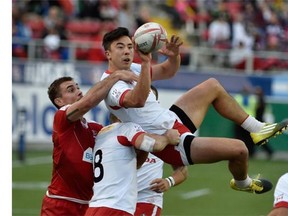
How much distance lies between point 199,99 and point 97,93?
1135 millimetres

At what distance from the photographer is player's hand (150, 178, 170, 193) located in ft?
26.7

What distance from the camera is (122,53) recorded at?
26.4 ft

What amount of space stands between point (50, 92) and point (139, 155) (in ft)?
3.79

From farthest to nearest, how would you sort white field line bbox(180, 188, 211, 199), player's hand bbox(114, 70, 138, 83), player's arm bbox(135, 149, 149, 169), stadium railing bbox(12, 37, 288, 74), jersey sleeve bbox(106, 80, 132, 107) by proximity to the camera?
stadium railing bbox(12, 37, 288, 74)
white field line bbox(180, 188, 211, 199)
player's arm bbox(135, 149, 149, 169)
player's hand bbox(114, 70, 138, 83)
jersey sleeve bbox(106, 80, 132, 107)

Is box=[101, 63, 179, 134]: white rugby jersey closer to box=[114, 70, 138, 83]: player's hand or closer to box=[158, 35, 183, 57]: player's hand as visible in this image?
box=[114, 70, 138, 83]: player's hand

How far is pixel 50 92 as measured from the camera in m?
8.52

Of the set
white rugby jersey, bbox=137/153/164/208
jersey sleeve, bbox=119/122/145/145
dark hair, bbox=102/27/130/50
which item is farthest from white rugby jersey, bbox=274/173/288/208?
dark hair, bbox=102/27/130/50

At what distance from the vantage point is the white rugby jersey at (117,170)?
7.66 metres

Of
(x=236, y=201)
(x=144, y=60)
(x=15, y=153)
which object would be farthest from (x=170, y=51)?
(x=15, y=153)

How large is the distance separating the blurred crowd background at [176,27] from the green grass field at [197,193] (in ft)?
11.0

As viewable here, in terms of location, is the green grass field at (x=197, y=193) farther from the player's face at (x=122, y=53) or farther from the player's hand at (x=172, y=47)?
the player's face at (x=122, y=53)

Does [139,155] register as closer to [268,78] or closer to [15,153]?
[15,153]

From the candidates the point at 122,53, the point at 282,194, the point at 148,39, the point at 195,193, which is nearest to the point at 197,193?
the point at 195,193

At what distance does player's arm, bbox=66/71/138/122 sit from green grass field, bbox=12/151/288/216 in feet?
22.8
